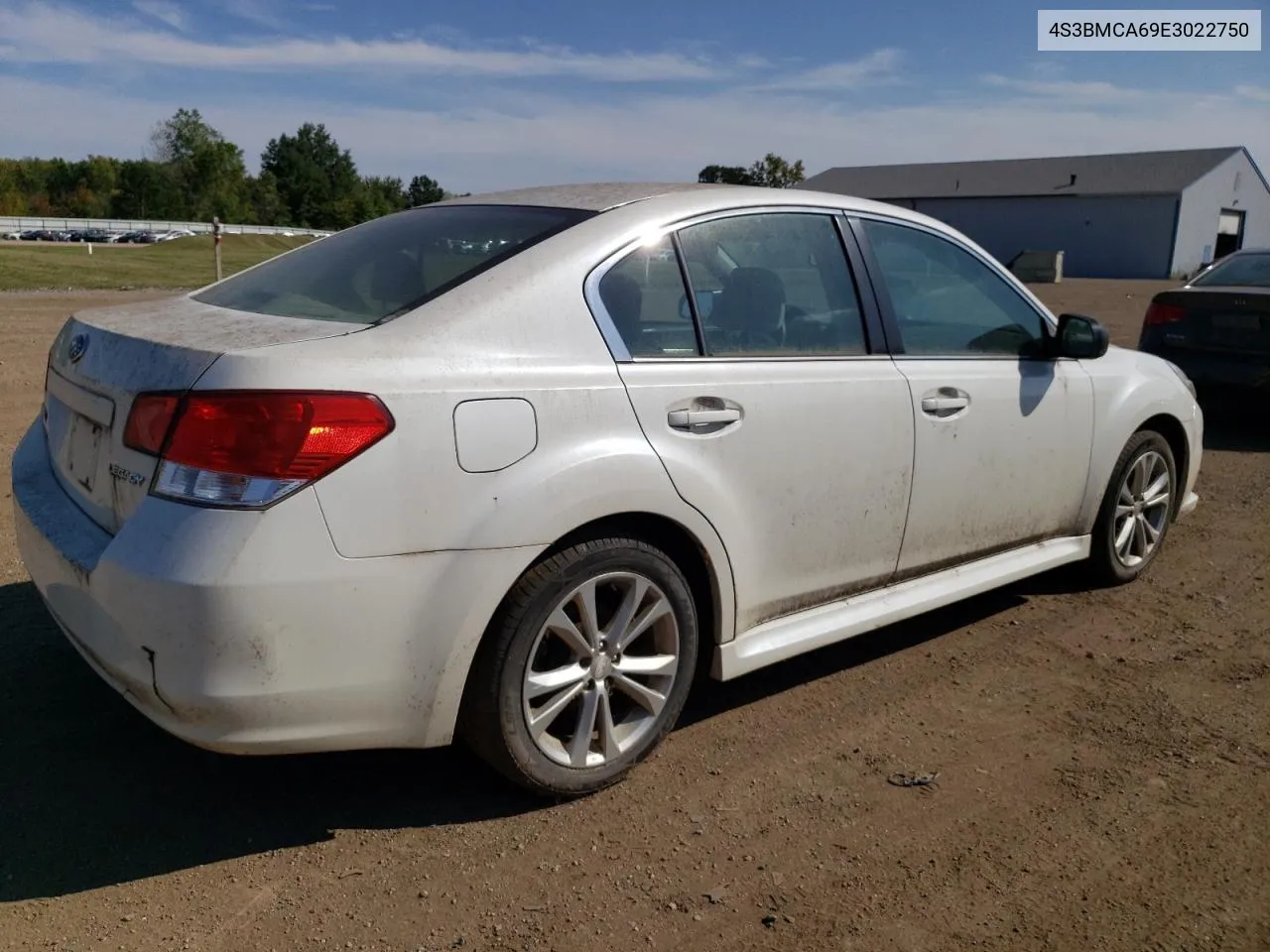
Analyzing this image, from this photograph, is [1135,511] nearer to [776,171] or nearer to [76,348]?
[76,348]

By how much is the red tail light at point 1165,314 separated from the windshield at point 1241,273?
45 cm

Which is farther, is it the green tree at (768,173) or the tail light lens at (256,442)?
the green tree at (768,173)

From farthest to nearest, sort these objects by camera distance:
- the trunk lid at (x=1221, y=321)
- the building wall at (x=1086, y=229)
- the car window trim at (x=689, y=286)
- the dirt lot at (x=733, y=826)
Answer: the building wall at (x=1086, y=229) → the trunk lid at (x=1221, y=321) → the car window trim at (x=689, y=286) → the dirt lot at (x=733, y=826)

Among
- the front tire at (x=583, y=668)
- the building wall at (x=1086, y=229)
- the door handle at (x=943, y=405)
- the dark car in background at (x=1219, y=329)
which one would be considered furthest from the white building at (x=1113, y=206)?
the front tire at (x=583, y=668)

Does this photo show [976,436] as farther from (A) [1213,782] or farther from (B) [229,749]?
(B) [229,749]

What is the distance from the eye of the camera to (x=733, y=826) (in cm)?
308

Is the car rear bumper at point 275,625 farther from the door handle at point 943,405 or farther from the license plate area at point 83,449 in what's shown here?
the door handle at point 943,405

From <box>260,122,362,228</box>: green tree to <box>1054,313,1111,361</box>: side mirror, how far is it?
104715 mm

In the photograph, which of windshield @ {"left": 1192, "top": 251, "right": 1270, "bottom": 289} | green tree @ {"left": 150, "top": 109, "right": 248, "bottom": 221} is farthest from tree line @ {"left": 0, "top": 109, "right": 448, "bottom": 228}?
windshield @ {"left": 1192, "top": 251, "right": 1270, "bottom": 289}

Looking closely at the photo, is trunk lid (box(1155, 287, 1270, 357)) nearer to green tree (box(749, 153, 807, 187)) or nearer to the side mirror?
the side mirror

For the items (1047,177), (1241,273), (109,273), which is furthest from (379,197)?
(1241,273)

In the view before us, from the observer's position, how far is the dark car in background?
8.56m

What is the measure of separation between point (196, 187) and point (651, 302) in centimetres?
10813

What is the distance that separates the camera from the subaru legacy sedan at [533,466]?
2.59 metres
